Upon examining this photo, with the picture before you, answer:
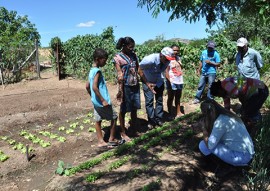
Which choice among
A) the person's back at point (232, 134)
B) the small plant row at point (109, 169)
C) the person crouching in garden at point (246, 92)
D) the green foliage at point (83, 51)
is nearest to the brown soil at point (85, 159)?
the small plant row at point (109, 169)

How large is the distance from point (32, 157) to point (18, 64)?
948cm

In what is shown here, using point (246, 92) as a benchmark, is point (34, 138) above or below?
below

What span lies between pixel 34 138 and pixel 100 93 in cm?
163

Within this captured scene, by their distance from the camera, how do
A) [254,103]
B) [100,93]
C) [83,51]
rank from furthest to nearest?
1. [83,51]
2. [100,93]
3. [254,103]

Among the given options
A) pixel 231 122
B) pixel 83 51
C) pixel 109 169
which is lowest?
pixel 109 169

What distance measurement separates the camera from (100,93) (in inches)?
205

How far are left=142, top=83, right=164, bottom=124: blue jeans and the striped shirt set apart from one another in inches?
69.3

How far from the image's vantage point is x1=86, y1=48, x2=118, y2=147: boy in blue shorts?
16.6ft

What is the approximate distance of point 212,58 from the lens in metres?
7.66

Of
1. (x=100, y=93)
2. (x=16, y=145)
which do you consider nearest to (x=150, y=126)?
(x=100, y=93)

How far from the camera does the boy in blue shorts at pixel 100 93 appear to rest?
505cm

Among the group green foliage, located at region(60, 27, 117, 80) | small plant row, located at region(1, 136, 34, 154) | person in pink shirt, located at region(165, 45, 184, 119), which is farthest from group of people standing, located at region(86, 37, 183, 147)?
green foliage, located at region(60, 27, 117, 80)

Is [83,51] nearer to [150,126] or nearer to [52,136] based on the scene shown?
[150,126]

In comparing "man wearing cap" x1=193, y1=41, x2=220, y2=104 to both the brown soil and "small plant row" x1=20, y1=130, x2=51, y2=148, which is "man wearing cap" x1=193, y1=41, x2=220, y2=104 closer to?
the brown soil
